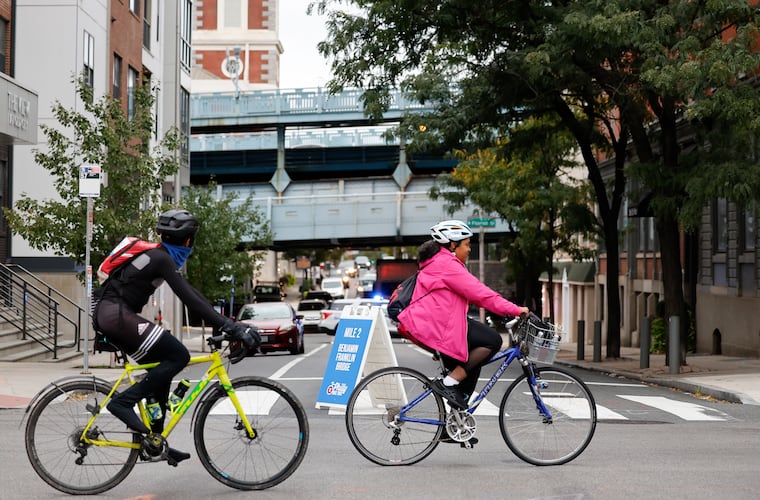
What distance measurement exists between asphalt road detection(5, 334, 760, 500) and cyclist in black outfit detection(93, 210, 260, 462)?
62 centimetres

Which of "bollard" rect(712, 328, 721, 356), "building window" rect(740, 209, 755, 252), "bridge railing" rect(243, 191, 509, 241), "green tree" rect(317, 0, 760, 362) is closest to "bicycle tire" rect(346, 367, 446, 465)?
"green tree" rect(317, 0, 760, 362)

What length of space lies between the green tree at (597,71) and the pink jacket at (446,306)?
Answer: 11287 mm

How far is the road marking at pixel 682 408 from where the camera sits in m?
13.8

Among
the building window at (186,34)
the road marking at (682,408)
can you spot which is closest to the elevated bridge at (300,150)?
the building window at (186,34)

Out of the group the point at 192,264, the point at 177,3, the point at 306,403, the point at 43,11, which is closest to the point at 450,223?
the point at 306,403

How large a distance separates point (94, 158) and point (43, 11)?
28.5 feet

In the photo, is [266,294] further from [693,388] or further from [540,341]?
[540,341]

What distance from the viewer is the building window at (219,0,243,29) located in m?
105

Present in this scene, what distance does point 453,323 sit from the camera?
29.0ft

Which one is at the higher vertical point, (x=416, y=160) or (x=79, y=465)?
(x=416, y=160)

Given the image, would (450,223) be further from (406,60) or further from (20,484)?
(406,60)

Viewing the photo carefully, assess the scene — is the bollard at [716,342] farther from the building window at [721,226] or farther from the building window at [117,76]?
the building window at [117,76]

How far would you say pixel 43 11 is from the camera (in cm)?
3072

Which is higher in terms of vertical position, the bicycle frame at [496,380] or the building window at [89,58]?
the building window at [89,58]
